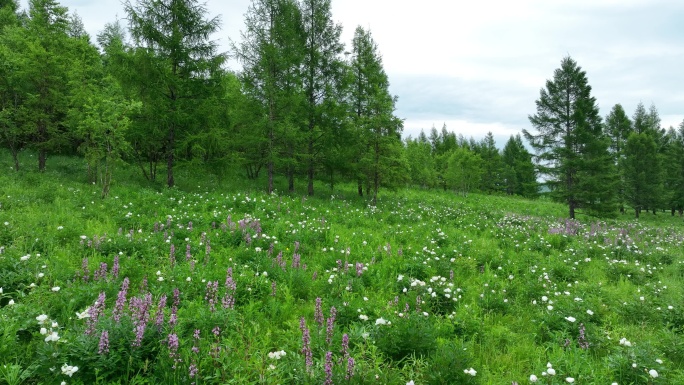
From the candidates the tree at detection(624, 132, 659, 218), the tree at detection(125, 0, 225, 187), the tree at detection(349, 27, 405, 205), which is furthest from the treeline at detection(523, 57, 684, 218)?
the tree at detection(125, 0, 225, 187)

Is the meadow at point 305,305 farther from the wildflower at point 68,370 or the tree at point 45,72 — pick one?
the tree at point 45,72

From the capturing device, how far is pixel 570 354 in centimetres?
452

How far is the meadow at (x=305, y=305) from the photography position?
11.3ft

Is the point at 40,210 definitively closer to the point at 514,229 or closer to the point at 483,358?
the point at 483,358

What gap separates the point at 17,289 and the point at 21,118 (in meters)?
17.5

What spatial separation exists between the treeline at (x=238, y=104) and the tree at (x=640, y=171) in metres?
17.7

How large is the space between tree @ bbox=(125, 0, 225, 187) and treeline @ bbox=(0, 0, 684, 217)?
0.06 metres

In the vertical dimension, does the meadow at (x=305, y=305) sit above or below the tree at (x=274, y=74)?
below

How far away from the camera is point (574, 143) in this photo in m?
23.4

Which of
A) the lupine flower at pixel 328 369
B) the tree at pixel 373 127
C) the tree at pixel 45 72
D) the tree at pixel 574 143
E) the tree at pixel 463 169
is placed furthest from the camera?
the tree at pixel 463 169

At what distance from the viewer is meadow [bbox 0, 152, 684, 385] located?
3.43 meters

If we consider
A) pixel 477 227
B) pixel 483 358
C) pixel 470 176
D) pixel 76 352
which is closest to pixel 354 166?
pixel 477 227

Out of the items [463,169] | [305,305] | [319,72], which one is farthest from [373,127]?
[463,169]

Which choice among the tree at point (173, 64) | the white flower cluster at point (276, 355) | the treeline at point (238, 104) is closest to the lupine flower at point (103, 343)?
the white flower cluster at point (276, 355)
